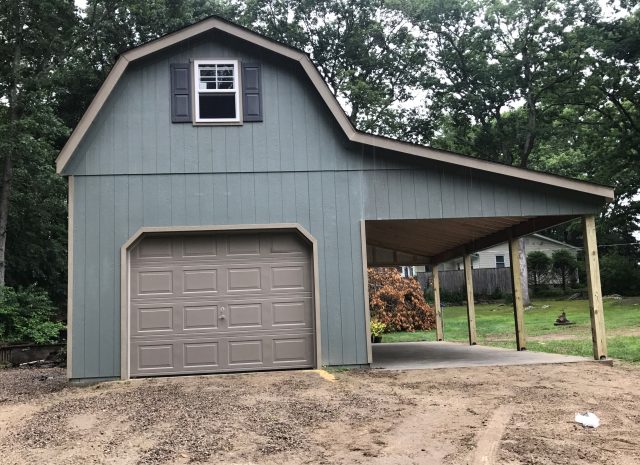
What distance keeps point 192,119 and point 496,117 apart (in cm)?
2497

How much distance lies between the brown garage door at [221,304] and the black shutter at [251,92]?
1977 mm

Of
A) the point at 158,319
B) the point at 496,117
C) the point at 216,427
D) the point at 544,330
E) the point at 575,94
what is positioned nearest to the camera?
the point at 216,427

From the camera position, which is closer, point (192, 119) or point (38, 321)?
point (192, 119)

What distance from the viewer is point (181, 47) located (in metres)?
9.96

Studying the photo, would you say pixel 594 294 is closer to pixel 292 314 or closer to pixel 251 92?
pixel 292 314

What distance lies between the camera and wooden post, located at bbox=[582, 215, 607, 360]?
33.0 feet

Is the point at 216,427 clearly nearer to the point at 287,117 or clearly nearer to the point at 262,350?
the point at 262,350

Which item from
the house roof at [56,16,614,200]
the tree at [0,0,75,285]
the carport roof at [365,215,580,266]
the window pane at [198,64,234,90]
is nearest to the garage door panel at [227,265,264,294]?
the carport roof at [365,215,580,266]

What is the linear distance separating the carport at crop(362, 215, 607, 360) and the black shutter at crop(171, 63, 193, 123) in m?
3.47

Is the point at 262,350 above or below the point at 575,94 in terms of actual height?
below

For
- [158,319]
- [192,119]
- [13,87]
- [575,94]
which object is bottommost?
[158,319]

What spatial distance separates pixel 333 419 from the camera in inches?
239

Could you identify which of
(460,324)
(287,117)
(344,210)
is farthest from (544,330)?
(287,117)

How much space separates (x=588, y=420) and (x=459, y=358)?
18.5 feet
